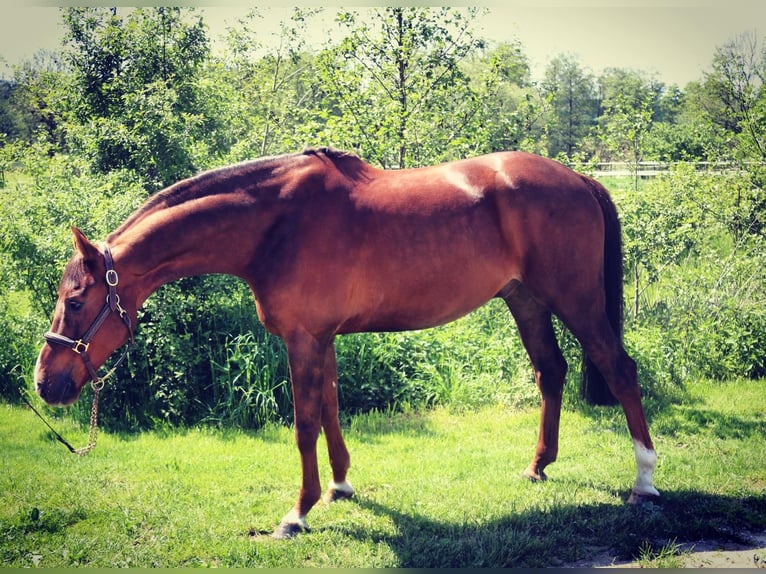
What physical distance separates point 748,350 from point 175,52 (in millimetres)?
7286

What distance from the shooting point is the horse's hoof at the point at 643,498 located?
4395 millimetres

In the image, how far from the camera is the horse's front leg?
4.12 metres

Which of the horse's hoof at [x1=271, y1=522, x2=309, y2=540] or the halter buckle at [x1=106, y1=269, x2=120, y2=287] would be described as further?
the horse's hoof at [x1=271, y1=522, x2=309, y2=540]

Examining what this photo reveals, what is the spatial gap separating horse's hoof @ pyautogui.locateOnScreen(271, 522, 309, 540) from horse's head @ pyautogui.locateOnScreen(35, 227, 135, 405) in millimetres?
1441

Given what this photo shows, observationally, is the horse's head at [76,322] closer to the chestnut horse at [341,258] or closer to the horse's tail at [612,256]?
the chestnut horse at [341,258]

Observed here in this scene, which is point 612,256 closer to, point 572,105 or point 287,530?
point 287,530

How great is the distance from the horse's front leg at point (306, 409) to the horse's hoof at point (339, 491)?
0.42m

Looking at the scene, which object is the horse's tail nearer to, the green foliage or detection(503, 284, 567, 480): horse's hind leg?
detection(503, 284, 567, 480): horse's hind leg

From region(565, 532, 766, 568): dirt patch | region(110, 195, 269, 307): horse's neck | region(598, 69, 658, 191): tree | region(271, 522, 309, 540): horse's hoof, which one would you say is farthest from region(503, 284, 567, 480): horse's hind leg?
region(598, 69, 658, 191): tree

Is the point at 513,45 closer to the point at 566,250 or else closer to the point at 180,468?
the point at 566,250

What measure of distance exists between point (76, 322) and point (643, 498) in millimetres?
3685

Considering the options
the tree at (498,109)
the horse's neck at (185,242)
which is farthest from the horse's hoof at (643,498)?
the tree at (498,109)

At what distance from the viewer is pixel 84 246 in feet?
12.4

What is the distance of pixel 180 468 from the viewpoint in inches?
203
